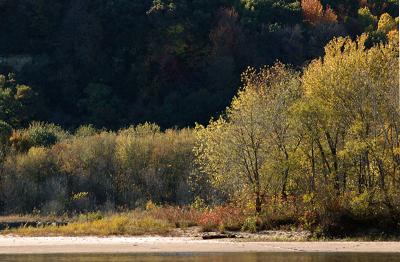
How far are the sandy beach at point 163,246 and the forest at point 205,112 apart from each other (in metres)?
3.17

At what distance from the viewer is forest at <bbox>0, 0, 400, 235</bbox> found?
4700 cm

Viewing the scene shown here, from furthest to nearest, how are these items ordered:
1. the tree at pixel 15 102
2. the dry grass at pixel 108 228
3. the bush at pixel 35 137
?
the tree at pixel 15 102, the bush at pixel 35 137, the dry grass at pixel 108 228

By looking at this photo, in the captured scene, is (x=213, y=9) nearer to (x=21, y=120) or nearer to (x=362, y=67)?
(x=21, y=120)

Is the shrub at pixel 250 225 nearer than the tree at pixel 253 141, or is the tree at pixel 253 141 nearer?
the shrub at pixel 250 225

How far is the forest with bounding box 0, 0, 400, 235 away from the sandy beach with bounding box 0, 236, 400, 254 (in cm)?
317

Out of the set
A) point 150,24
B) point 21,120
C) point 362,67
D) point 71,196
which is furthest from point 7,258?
point 150,24

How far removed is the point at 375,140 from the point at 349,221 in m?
3.83

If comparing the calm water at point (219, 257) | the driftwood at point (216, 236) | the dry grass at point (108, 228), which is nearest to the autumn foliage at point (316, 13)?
the dry grass at point (108, 228)

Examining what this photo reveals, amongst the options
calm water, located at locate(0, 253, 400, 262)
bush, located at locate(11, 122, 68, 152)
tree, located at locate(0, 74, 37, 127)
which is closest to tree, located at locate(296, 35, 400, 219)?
calm water, located at locate(0, 253, 400, 262)

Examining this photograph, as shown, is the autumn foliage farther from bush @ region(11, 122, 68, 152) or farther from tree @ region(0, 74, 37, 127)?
bush @ region(11, 122, 68, 152)

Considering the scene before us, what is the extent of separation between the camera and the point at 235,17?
105 m

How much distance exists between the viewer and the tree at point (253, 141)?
5003cm

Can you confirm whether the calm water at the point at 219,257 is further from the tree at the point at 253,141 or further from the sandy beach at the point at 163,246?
the tree at the point at 253,141

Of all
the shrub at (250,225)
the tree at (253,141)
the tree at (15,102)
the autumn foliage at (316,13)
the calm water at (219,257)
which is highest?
the autumn foliage at (316,13)
